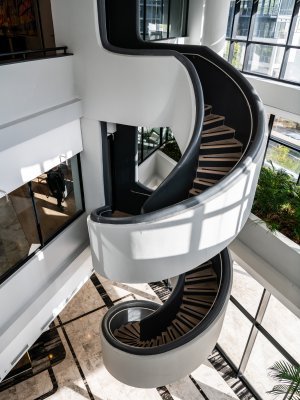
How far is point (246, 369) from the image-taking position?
1074cm

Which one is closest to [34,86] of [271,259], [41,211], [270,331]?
[41,211]

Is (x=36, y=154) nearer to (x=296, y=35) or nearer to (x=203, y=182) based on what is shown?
(x=203, y=182)

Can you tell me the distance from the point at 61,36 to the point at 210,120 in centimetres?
420

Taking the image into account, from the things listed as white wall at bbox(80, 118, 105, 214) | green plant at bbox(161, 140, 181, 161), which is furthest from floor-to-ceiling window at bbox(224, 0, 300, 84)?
white wall at bbox(80, 118, 105, 214)

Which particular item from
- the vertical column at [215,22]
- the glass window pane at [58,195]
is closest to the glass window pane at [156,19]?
the vertical column at [215,22]

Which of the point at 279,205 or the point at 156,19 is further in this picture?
the point at 156,19

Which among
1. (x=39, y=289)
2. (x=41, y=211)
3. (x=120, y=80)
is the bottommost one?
(x=39, y=289)

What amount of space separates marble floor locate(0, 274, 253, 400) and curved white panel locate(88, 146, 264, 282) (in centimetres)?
521

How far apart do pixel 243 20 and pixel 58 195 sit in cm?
956

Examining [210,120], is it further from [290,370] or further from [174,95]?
[290,370]

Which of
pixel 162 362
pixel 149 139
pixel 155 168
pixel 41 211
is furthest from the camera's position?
pixel 155 168

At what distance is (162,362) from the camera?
743cm

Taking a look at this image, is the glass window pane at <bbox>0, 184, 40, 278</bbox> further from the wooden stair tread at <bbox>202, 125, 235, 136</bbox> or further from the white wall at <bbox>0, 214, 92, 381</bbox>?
the wooden stair tread at <bbox>202, 125, 235, 136</bbox>

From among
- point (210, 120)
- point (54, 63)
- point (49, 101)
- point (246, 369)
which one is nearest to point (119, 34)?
point (54, 63)
